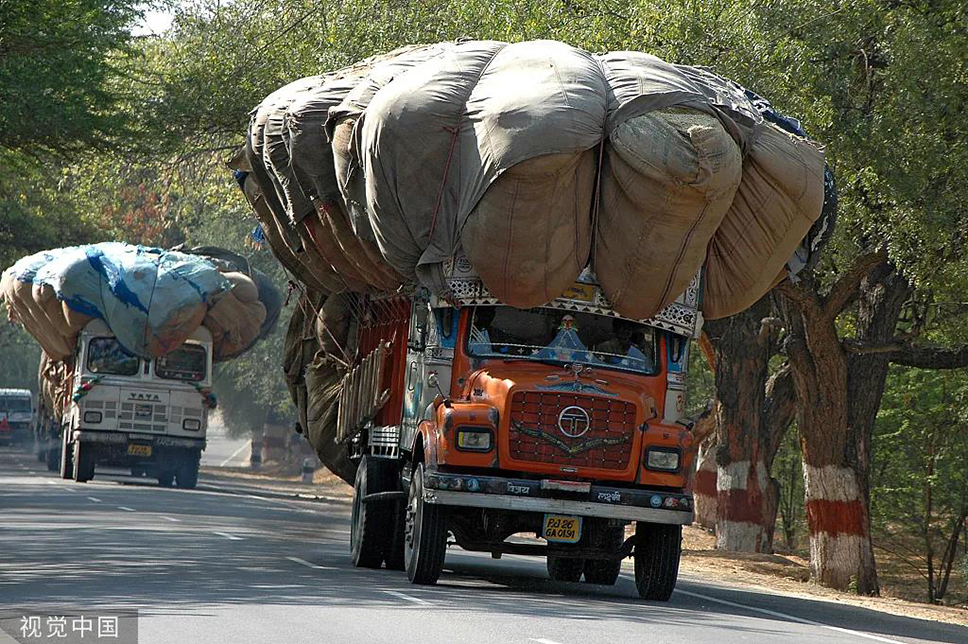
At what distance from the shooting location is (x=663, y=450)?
563 inches

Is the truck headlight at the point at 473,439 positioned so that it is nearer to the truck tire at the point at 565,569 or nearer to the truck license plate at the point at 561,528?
the truck license plate at the point at 561,528

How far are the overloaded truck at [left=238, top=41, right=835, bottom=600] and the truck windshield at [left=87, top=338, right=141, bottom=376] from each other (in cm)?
1830

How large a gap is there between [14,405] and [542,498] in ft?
175

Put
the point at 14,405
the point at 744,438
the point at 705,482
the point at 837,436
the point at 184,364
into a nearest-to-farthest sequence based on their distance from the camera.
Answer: the point at 837,436
the point at 744,438
the point at 184,364
the point at 705,482
the point at 14,405

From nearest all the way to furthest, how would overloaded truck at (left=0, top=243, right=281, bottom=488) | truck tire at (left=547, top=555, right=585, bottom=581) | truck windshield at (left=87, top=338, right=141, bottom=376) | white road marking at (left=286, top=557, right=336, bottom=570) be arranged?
1. white road marking at (left=286, top=557, right=336, bottom=570)
2. truck tire at (left=547, top=555, right=585, bottom=581)
3. overloaded truck at (left=0, top=243, right=281, bottom=488)
4. truck windshield at (left=87, top=338, right=141, bottom=376)

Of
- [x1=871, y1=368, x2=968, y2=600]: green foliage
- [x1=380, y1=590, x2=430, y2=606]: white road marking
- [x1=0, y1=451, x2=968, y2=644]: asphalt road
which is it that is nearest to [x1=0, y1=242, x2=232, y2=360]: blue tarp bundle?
[x1=0, y1=451, x2=968, y2=644]: asphalt road

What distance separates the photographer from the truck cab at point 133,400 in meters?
33.3

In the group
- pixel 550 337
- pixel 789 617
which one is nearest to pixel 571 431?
pixel 550 337

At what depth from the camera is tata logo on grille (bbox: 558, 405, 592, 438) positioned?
46.3 ft

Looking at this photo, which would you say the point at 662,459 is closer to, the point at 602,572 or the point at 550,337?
the point at 550,337

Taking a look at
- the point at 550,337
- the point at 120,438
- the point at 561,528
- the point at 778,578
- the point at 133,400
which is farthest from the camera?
the point at 133,400

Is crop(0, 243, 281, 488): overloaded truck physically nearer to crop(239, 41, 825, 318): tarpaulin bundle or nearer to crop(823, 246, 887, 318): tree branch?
crop(823, 246, 887, 318): tree branch

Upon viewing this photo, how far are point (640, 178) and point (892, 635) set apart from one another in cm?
418

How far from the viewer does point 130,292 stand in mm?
32062
